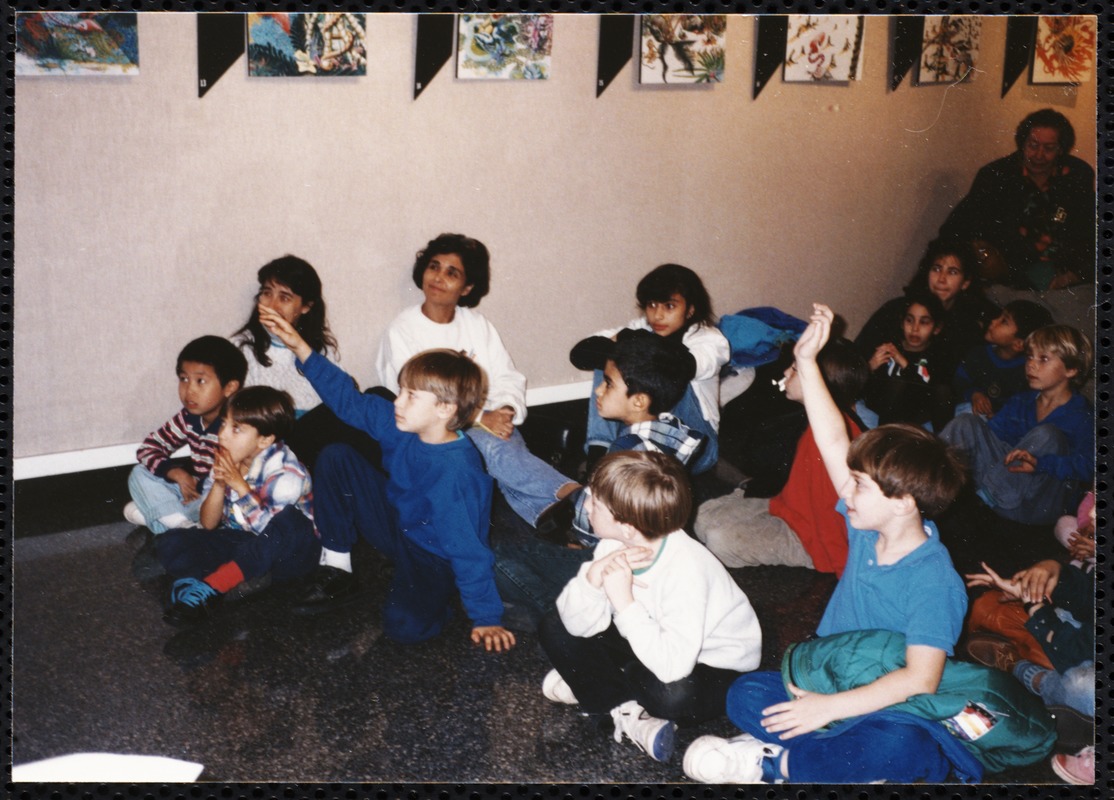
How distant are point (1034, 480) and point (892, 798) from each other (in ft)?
4.22

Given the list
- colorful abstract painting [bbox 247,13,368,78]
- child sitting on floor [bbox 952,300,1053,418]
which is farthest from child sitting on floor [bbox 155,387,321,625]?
child sitting on floor [bbox 952,300,1053,418]

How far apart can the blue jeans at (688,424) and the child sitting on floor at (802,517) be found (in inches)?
8.6

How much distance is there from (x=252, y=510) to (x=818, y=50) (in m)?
1.99

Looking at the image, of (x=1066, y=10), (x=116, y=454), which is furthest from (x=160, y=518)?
(x=1066, y=10)

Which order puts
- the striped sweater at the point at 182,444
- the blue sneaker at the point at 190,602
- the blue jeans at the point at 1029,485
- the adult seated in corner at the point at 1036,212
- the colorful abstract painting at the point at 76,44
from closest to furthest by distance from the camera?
the blue sneaker at the point at 190,602, the colorful abstract painting at the point at 76,44, the adult seated in corner at the point at 1036,212, the striped sweater at the point at 182,444, the blue jeans at the point at 1029,485

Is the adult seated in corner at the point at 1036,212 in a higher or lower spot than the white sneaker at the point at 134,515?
higher

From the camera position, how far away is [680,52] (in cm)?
278

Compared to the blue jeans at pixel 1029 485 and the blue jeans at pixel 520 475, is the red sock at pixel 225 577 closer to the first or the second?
the blue jeans at pixel 520 475

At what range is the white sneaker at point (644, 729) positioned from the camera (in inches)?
66.9

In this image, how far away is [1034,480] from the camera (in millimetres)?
2574

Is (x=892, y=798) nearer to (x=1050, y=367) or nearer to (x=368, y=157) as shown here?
(x=1050, y=367)

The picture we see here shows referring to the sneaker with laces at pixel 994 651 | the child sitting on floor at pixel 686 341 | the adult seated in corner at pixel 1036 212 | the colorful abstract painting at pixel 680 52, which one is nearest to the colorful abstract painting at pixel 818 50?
the colorful abstract painting at pixel 680 52

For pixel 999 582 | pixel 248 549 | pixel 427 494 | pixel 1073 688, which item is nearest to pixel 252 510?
pixel 248 549

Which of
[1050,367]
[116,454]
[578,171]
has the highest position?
[578,171]
